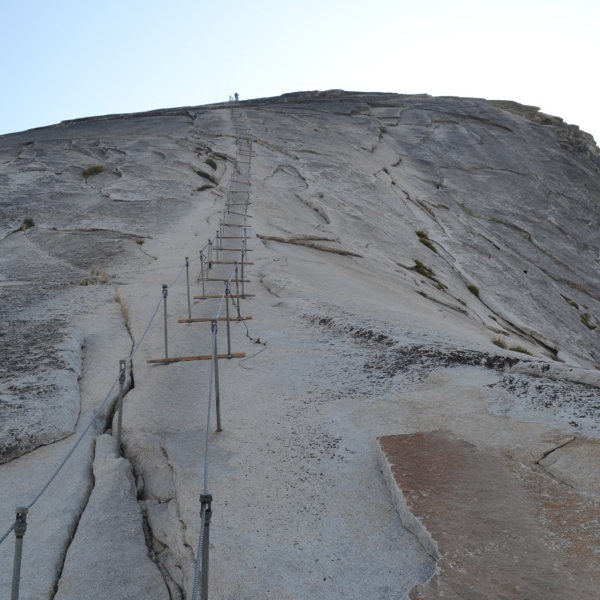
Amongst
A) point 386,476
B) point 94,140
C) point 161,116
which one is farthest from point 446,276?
point 161,116

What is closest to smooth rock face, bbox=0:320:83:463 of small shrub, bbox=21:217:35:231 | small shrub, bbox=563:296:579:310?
small shrub, bbox=21:217:35:231

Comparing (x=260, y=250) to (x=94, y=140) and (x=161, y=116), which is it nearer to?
(x=94, y=140)

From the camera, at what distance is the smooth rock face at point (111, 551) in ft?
14.6

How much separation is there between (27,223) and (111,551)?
14422 millimetres

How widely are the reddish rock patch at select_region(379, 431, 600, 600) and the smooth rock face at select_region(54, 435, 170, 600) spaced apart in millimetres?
1865

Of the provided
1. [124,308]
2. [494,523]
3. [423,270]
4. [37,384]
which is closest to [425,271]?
[423,270]

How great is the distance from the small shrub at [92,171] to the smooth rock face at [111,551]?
18.4m

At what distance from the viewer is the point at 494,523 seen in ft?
15.3

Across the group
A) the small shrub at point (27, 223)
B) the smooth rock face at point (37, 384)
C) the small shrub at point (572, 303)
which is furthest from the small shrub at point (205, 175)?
the smooth rock face at point (37, 384)

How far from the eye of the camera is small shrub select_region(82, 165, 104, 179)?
22473 mm

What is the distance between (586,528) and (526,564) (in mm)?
597

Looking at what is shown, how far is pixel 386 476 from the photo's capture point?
216 inches

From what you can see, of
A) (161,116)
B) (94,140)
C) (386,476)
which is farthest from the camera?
(161,116)

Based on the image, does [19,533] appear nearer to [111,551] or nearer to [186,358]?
[111,551]
